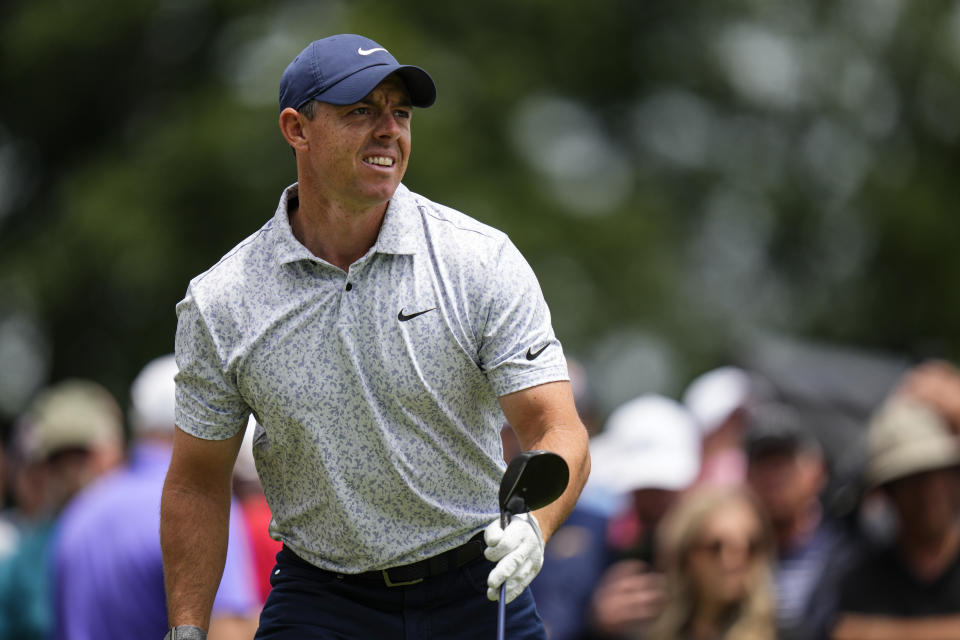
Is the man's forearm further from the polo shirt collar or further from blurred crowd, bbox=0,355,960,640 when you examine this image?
blurred crowd, bbox=0,355,960,640

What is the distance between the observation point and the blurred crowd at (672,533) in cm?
612

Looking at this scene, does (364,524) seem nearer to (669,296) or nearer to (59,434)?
(59,434)

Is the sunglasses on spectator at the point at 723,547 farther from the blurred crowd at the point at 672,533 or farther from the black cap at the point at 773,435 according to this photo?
the black cap at the point at 773,435

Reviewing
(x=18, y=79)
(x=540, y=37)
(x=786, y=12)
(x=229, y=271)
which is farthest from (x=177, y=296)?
(x=229, y=271)

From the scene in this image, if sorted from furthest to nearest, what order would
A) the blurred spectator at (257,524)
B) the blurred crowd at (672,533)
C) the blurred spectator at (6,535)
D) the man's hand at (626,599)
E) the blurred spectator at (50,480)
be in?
the blurred spectator at (6,535)
the blurred spectator at (50,480)
the man's hand at (626,599)
the blurred spectator at (257,524)
the blurred crowd at (672,533)

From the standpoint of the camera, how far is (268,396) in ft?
13.9

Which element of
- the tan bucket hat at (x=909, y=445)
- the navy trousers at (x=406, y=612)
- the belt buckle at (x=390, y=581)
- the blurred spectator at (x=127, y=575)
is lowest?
the tan bucket hat at (x=909, y=445)

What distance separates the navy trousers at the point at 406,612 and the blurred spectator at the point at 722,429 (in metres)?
4.19

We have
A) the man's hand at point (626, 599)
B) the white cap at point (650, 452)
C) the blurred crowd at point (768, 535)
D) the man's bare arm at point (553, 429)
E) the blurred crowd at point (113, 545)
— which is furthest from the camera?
the white cap at point (650, 452)

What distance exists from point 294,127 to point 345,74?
0.92 ft

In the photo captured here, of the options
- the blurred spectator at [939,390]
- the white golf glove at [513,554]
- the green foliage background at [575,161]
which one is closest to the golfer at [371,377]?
the white golf glove at [513,554]

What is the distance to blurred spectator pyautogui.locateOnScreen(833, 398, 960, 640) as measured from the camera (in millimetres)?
6391

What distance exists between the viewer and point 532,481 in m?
3.83

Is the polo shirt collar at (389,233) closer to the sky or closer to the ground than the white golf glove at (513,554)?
closer to the sky
